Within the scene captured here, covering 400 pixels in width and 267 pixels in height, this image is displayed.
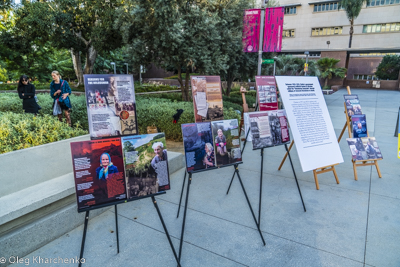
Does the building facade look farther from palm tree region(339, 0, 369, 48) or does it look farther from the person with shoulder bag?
the person with shoulder bag

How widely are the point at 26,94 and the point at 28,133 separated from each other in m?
2.96

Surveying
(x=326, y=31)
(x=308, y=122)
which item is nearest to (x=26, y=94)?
(x=308, y=122)

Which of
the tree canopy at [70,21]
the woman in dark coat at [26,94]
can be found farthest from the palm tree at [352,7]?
the woman in dark coat at [26,94]

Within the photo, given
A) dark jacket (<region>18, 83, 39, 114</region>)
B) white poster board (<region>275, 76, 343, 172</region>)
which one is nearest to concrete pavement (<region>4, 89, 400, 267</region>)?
white poster board (<region>275, 76, 343, 172</region>)

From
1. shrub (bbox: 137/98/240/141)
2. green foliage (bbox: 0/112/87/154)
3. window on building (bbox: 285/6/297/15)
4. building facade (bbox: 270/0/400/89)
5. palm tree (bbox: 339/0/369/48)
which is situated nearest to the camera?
green foliage (bbox: 0/112/87/154)

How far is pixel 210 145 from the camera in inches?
111

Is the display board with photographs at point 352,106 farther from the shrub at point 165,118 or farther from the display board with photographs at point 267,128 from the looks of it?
the shrub at point 165,118

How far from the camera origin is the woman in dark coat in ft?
20.9

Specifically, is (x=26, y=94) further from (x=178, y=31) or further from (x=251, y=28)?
(x=251, y=28)

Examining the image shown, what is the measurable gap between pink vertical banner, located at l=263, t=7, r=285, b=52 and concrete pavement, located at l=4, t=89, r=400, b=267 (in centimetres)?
582

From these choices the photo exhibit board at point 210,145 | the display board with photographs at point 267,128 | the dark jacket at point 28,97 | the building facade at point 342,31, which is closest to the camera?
the photo exhibit board at point 210,145

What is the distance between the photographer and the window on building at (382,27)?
33.1m

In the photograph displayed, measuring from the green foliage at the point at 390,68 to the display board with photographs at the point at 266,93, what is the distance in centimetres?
3656

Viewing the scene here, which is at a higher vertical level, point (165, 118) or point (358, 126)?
point (358, 126)
